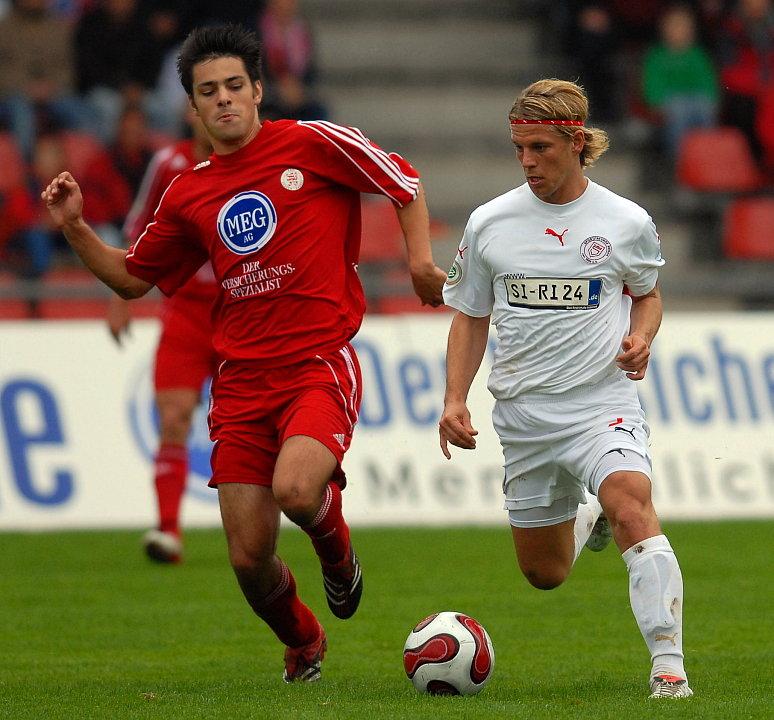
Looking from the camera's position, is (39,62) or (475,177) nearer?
(39,62)

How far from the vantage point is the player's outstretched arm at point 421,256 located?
596 cm

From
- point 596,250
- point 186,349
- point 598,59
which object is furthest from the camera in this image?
point 598,59

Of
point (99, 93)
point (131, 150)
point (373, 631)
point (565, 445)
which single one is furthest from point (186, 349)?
point (99, 93)

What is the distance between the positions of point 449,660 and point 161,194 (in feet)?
14.8

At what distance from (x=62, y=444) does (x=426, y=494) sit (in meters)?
2.59

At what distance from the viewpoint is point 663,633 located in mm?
5297

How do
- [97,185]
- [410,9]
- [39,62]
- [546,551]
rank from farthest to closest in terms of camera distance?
1. [410,9]
2. [39,62]
3. [97,185]
4. [546,551]

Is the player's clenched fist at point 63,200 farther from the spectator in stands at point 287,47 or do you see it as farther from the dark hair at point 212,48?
the spectator in stands at point 287,47

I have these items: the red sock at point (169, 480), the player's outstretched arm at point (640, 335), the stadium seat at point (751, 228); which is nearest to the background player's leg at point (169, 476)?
the red sock at point (169, 480)

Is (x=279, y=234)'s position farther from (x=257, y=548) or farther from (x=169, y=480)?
(x=169, y=480)

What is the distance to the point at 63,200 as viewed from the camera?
5996mm

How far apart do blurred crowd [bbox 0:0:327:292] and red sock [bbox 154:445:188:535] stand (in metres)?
4.66

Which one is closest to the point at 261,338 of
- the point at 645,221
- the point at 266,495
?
the point at 266,495

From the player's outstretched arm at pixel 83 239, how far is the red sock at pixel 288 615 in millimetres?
1238
